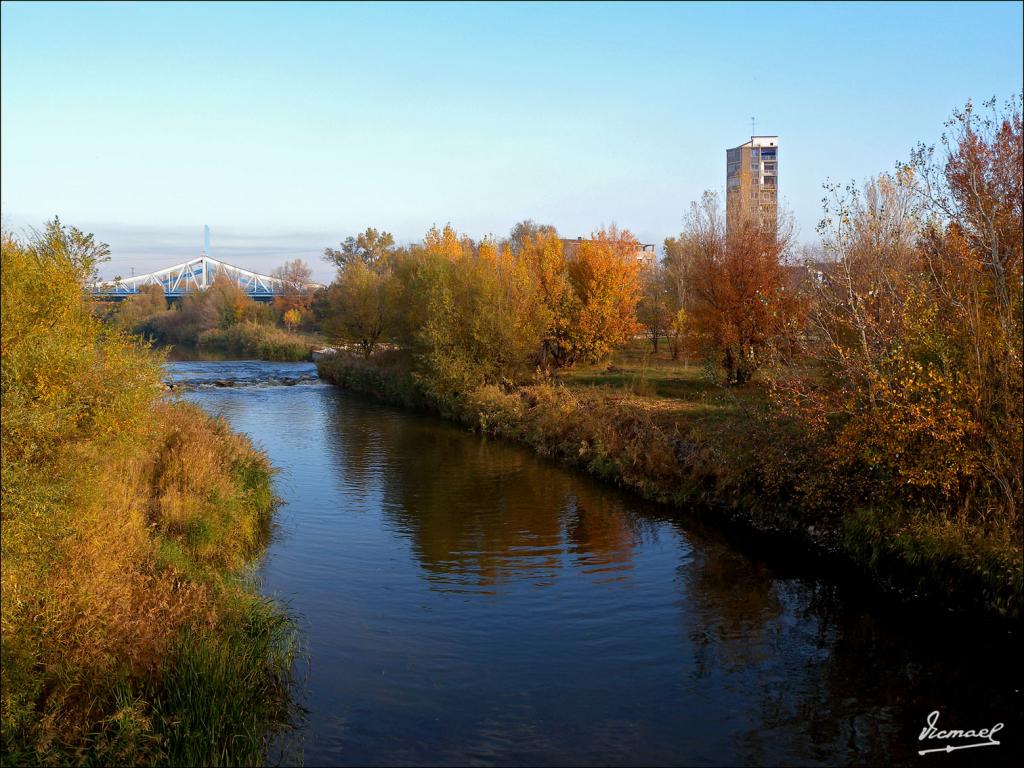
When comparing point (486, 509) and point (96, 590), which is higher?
point (96, 590)

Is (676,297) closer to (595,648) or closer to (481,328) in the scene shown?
(481,328)

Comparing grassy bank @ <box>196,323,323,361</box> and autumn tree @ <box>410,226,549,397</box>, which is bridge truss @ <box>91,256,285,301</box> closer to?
grassy bank @ <box>196,323,323,361</box>

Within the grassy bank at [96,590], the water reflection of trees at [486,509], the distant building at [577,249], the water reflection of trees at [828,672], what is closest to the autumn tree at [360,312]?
the distant building at [577,249]

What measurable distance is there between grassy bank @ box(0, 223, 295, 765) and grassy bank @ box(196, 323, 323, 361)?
49.6 meters

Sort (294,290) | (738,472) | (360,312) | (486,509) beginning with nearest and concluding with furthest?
1. (738,472)
2. (486,509)
3. (360,312)
4. (294,290)

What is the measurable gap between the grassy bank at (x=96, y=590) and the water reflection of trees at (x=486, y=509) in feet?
14.9

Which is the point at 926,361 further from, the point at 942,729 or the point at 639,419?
the point at 639,419

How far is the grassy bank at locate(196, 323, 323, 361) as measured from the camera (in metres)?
60.8

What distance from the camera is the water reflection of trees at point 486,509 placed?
14.8m

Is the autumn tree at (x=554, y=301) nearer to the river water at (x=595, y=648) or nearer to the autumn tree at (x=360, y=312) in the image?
the autumn tree at (x=360, y=312)

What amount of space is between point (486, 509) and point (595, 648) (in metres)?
7.68

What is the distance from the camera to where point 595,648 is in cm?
1109

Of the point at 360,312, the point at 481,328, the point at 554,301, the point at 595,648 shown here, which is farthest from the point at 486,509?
the point at 360,312

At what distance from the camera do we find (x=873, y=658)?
420 inches
